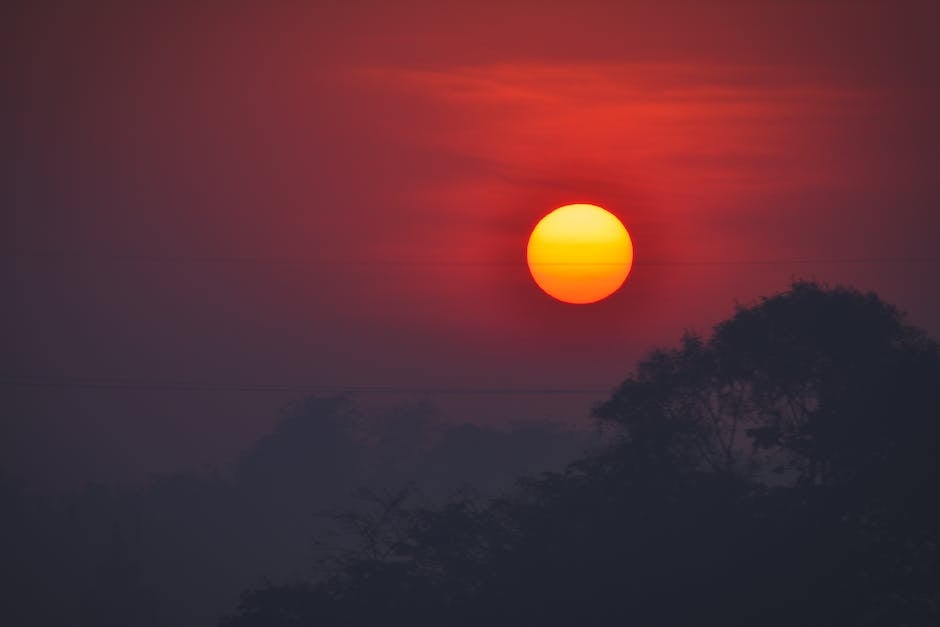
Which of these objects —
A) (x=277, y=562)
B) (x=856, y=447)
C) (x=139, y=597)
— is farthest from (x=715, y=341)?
(x=277, y=562)

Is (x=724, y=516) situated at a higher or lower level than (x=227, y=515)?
lower

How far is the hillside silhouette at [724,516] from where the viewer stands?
2453 cm

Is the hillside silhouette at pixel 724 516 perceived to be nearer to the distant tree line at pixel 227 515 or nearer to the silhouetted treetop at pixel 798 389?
the silhouetted treetop at pixel 798 389

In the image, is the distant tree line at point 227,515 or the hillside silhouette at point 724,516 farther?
the distant tree line at point 227,515

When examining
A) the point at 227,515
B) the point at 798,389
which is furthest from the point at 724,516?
the point at 227,515

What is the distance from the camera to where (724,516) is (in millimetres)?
26344

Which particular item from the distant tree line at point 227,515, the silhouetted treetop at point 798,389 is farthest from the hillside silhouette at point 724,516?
the distant tree line at point 227,515

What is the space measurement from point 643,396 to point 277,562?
60.2 m

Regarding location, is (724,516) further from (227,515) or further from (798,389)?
(227,515)

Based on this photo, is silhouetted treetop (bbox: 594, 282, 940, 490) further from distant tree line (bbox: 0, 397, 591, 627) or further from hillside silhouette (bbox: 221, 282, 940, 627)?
distant tree line (bbox: 0, 397, 591, 627)

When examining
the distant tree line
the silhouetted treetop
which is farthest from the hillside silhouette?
the distant tree line

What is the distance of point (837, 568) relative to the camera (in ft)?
80.0

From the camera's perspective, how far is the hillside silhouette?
80.5 feet

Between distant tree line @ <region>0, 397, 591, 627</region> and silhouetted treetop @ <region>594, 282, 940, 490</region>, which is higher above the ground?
distant tree line @ <region>0, 397, 591, 627</region>
